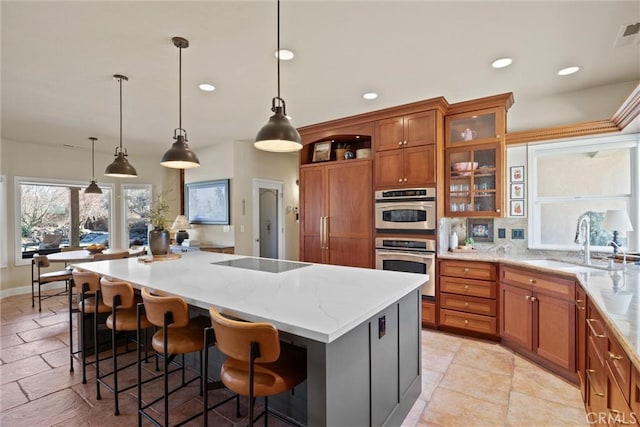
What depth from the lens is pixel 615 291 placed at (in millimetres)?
1794

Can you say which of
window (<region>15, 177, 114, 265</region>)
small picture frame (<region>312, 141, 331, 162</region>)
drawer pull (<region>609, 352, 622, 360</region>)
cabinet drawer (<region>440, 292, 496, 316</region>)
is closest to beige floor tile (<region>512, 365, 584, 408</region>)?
cabinet drawer (<region>440, 292, 496, 316</region>)

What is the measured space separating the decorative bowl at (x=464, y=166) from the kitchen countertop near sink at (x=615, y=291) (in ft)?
3.36

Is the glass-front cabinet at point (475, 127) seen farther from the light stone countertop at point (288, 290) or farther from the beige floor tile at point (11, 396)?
the beige floor tile at point (11, 396)

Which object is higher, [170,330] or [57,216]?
[57,216]

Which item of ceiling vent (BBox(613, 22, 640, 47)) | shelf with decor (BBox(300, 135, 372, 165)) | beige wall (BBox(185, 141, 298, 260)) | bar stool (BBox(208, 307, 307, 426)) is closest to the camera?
bar stool (BBox(208, 307, 307, 426))

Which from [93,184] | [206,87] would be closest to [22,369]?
[206,87]

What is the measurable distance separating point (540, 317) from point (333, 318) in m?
2.31

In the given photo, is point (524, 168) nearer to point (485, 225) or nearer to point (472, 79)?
point (485, 225)

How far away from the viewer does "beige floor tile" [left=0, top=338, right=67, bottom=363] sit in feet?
9.91

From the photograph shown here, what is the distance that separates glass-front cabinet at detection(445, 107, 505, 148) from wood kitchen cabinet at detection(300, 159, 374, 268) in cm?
102

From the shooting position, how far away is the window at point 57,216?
5.48 m

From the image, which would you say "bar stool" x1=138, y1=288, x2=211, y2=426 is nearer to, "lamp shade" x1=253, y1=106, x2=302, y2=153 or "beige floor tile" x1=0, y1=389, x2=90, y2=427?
"beige floor tile" x1=0, y1=389, x2=90, y2=427

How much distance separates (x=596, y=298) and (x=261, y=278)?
1991 mm

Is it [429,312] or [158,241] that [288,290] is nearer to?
[158,241]
